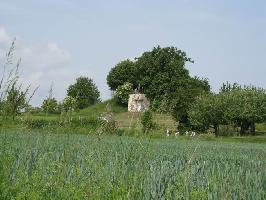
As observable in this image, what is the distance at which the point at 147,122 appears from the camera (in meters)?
6.18

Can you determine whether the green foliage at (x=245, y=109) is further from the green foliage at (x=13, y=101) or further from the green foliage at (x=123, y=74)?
the green foliage at (x=13, y=101)

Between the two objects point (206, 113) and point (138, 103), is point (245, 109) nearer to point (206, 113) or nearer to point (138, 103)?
point (206, 113)

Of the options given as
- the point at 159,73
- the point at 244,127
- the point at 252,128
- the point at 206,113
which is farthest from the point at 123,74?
the point at 252,128

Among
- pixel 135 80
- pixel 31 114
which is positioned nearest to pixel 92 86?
pixel 135 80

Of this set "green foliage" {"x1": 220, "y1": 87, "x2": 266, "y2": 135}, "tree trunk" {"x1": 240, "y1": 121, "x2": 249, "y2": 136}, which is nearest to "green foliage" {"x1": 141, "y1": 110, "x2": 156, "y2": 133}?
"green foliage" {"x1": 220, "y1": 87, "x2": 266, "y2": 135}

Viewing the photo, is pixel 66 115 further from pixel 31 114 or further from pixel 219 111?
pixel 219 111

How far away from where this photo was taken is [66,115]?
21.4 feet

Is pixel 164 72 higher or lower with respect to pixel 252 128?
higher

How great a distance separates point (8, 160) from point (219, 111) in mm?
54795

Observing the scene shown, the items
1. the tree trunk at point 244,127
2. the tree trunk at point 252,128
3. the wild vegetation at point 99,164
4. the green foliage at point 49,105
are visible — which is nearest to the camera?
the wild vegetation at point 99,164

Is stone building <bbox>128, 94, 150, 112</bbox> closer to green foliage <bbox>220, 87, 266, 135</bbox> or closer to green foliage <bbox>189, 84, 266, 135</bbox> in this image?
green foliage <bbox>189, 84, 266, 135</bbox>

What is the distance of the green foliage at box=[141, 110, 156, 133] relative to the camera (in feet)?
19.9

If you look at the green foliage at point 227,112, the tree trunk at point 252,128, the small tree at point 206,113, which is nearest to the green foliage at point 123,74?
the green foliage at point 227,112

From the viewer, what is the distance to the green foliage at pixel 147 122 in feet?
19.9
